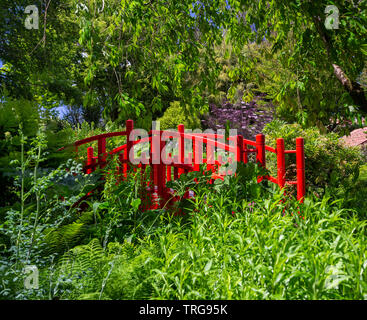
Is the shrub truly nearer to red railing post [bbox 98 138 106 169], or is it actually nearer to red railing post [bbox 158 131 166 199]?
red railing post [bbox 158 131 166 199]

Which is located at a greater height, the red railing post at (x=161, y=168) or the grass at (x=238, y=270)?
the red railing post at (x=161, y=168)

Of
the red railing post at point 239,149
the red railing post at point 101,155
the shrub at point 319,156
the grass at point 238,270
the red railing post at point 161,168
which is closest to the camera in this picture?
the grass at point 238,270

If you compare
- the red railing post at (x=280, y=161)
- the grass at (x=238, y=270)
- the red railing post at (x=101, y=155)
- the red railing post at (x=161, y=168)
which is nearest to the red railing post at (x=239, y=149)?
the red railing post at (x=280, y=161)

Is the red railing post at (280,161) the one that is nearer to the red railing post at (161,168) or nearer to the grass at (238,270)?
the red railing post at (161,168)

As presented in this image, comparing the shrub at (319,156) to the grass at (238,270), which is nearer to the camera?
the grass at (238,270)

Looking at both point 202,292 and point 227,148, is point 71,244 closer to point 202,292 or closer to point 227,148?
point 202,292

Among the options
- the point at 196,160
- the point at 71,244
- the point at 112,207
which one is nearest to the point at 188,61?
the point at 196,160

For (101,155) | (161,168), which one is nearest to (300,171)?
(161,168)

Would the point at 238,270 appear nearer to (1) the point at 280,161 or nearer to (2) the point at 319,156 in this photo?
(1) the point at 280,161

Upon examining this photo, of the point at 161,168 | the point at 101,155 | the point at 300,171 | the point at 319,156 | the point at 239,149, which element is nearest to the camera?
the point at 239,149

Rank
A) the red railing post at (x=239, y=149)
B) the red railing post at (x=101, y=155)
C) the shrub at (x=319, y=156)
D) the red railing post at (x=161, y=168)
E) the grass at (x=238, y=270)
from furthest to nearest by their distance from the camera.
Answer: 1. the shrub at (x=319, y=156)
2. the red railing post at (x=101, y=155)
3. the red railing post at (x=161, y=168)
4. the red railing post at (x=239, y=149)
5. the grass at (x=238, y=270)

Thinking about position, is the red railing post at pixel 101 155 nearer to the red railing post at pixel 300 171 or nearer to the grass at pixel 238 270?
the grass at pixel 238 270

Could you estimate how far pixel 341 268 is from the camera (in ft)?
6.33

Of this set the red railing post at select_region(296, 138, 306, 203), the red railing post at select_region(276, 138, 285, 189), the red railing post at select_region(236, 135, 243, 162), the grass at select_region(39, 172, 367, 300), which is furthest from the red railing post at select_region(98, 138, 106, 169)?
the red railing post at select_region(296, 138, 306, 203)
